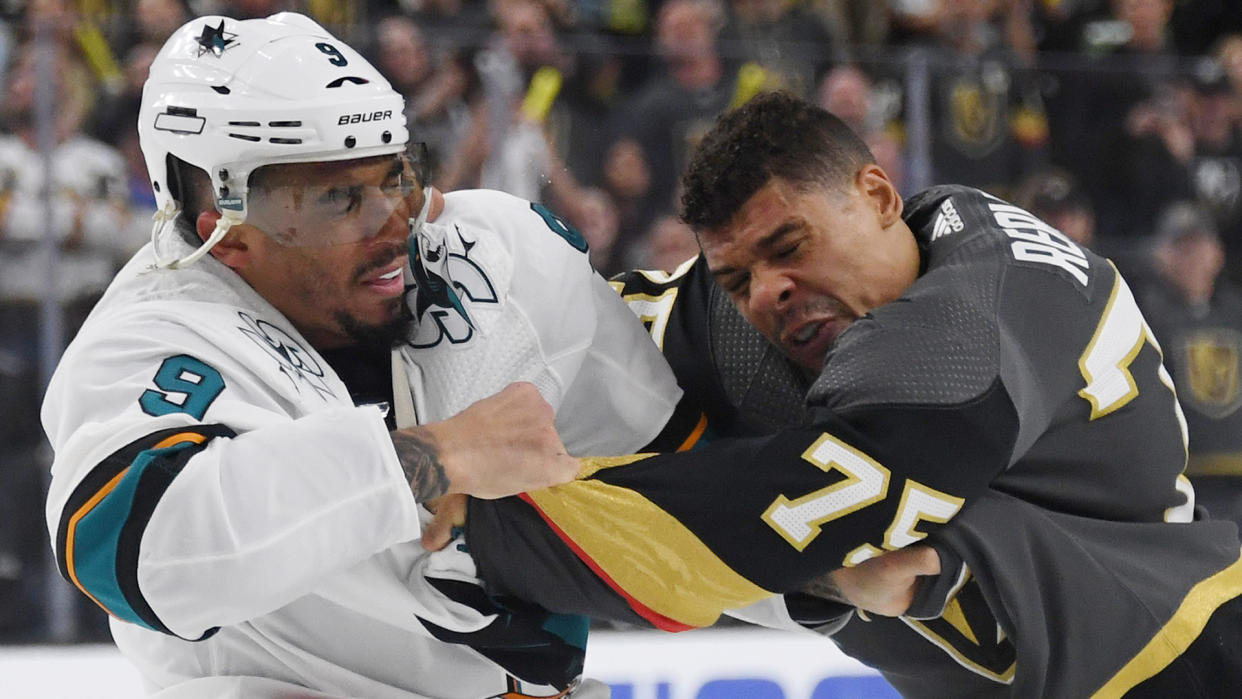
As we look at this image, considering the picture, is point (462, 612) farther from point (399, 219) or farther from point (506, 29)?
point (506, 29)

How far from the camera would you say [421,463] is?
1952 mm

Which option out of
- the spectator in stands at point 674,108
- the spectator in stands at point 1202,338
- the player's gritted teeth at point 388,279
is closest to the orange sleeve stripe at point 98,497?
the player's gritted teeth at point 388,279

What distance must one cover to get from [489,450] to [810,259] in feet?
2.27

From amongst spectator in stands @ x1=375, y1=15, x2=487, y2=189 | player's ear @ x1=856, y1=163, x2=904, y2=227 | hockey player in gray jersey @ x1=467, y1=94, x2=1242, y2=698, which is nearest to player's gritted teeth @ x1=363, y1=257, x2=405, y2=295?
hockey player in gray jersey @ x1=467, y1=94, x2=1242, y2=698

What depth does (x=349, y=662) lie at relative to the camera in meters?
2.33

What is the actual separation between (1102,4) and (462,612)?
6005 millimetres

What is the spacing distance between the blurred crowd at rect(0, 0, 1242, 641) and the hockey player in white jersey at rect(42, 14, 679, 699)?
2.09 meters

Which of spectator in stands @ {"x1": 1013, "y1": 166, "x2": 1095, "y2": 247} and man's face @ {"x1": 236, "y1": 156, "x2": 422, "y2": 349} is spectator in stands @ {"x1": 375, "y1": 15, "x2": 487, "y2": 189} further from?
man's face @ {"x1": 236, "y1": 156, "x2": 422, "y2": 349}

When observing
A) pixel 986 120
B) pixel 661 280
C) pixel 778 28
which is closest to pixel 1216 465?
pixel 986 120

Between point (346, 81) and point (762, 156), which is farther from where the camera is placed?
point (762, 156)

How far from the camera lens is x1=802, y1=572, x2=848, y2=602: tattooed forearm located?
2.32 m

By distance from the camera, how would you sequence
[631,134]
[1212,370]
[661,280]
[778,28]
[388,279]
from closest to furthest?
[388,279] < [661,280] < [631,134] < [1212,370] < [778,28]

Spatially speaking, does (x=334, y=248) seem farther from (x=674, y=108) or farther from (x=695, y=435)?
(x=674, y=108)

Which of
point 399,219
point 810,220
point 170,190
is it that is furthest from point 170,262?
point 810,220
